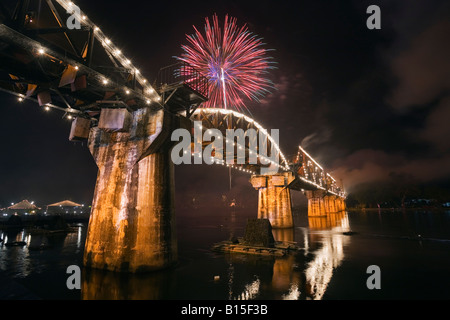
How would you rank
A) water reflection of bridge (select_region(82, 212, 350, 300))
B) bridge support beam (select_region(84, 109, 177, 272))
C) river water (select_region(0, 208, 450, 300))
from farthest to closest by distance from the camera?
bridge support beam (select_region(84, 109, 177, 272)) < river water (select_region(0, 208, 450, 300)) < water reflection of bridge (select_region(82, 212, 350, 300))

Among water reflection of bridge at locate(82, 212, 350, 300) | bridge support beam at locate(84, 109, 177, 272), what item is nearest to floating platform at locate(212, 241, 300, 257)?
water reflection of bridge at locate(82, 212, 350, 300)

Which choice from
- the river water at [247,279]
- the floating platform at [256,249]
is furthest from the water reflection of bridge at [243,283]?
the floating platform at [256,249]

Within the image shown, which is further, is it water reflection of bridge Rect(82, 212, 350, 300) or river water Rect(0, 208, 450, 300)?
river water Rect(0, 208, 450, 300)

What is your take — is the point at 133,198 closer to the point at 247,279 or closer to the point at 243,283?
the point at 243,283

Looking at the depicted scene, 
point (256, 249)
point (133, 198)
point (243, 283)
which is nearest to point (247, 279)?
point (243, 283)

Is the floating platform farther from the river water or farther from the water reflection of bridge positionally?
the water reflection of bridge
